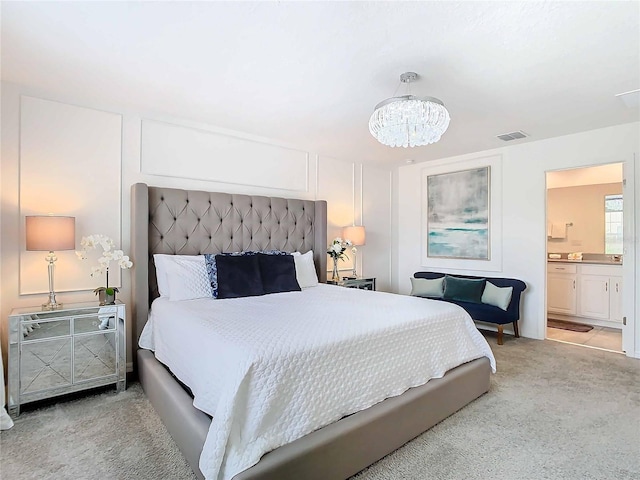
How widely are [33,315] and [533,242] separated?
16.3 feet

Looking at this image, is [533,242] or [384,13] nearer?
[384,13]

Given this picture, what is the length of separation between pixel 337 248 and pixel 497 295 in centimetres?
197

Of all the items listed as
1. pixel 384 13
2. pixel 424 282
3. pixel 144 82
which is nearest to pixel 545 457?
pixel 384 13

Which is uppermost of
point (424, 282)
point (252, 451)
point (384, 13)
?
point (384, 13)

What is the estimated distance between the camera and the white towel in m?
5.73

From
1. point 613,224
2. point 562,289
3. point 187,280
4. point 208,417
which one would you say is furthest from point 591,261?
point 208,417

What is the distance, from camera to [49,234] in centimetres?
249

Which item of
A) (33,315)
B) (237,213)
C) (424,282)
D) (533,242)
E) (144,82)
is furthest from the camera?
(424,282)

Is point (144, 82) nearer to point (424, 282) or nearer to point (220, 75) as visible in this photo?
point (220, 75)

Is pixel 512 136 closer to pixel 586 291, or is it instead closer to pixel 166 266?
pixel 586 291

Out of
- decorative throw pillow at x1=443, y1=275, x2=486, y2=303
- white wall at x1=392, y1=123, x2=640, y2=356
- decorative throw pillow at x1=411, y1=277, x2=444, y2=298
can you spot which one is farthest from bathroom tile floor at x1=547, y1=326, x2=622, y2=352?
decorative throw pillow at x1=411, y1=277, x2=444, y2=298

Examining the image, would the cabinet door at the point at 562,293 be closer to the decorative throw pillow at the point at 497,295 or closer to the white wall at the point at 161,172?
the decorative throw pillow at the point at 497,295

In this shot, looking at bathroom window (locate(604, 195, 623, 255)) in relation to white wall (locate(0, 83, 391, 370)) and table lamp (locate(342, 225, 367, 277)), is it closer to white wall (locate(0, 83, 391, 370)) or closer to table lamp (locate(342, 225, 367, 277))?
white wall (locate(0, 83, 391, 370))

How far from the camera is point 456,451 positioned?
2.00 m
